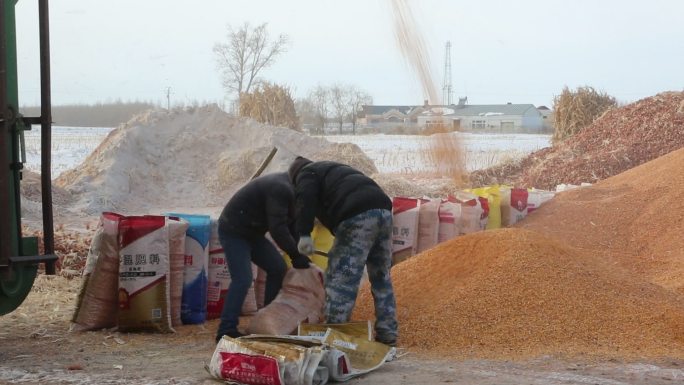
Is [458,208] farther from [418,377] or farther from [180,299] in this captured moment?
[418,377]

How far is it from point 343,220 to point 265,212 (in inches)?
25.0

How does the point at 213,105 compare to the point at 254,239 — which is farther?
the point at 213,105

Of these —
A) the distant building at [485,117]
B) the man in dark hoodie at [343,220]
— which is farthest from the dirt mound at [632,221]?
the distant building at [485,117]

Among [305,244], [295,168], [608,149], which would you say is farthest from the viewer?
[608,149]

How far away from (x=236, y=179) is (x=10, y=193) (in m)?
12.0

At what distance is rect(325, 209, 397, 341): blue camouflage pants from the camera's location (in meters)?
6.11

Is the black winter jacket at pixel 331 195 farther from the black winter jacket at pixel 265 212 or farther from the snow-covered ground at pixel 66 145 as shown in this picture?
the snow-covered ground at pixel 66 145

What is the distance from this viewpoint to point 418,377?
17.5ft

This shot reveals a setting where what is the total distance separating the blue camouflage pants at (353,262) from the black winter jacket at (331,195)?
68mm

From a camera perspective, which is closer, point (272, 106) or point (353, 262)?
point (353, 262)

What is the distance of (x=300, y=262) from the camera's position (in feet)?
21.2

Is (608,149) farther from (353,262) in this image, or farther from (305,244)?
(305,244)

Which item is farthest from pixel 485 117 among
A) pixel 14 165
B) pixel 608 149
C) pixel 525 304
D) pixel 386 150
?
pixel 14 165

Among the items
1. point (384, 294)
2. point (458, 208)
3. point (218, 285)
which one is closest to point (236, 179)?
point (458, 208)
